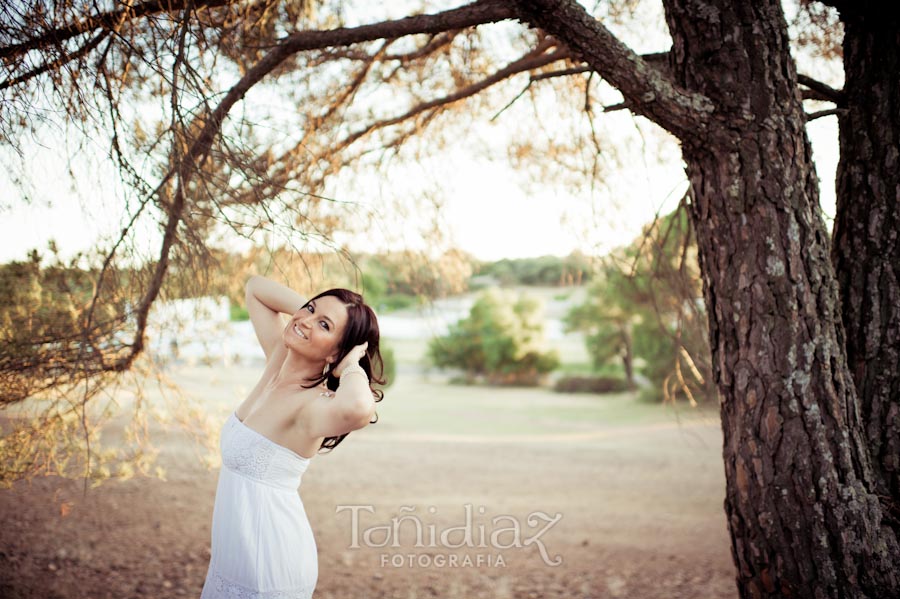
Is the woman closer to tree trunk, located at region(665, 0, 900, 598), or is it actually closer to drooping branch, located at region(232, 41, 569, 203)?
tree trunk, located at region(665, 0, 900, 598)

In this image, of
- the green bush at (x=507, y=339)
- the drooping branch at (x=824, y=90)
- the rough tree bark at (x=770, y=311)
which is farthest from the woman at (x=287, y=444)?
the green bush at (x=507, y=339)

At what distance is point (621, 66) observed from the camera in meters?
1.93

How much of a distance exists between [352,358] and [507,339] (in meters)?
A: 12.1

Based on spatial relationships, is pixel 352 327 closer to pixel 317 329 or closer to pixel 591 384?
pixel 317 329

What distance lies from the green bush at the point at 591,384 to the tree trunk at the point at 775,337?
11.5m

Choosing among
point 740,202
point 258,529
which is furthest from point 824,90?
point 258,529

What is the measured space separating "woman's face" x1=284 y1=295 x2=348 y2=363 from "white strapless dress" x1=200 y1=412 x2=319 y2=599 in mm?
240

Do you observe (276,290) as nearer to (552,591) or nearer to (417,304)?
(417,304)

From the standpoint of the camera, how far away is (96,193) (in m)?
2.11

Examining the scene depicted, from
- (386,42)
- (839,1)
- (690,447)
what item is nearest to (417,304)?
(386,42)

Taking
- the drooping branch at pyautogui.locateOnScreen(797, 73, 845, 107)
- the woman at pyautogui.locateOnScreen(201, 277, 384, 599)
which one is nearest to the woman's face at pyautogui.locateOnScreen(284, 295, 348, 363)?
the woman at pyautogui.locateOnScreen(201, 277, 384, 599)

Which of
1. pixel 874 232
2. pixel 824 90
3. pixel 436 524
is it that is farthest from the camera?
pixel 436 524

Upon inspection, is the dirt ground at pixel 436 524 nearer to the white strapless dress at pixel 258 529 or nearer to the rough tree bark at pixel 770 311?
the white strapless dress at pixel 258 529

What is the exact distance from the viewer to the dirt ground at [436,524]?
12.2 feet
